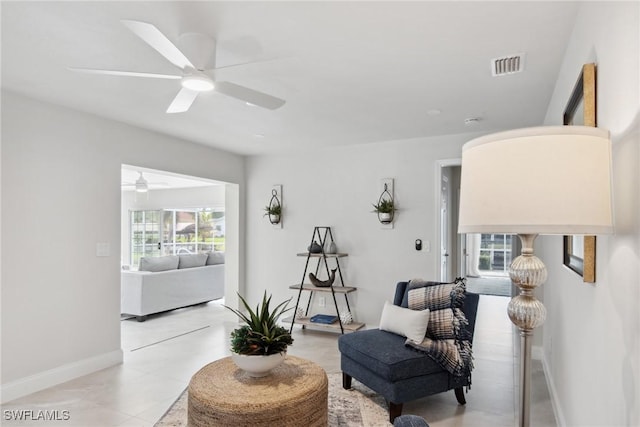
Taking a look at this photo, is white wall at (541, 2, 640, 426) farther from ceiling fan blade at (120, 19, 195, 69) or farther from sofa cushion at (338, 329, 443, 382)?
ceiling fan blade at (120, 19, 195, 69)

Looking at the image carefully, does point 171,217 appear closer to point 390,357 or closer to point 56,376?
point 56,376

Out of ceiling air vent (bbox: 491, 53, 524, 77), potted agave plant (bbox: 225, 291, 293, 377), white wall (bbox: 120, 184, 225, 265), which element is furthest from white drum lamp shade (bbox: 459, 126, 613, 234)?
white wall (bbox: 120, 184, 225, 265)

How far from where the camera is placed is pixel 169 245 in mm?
10016

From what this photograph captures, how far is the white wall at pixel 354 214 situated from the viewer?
189 inches

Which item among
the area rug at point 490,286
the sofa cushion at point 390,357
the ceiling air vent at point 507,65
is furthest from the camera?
the area rug at point 490,286

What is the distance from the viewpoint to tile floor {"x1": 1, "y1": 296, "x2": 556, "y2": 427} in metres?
2.81

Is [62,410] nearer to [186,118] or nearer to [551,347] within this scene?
[186,118]

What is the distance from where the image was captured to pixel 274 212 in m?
5.60

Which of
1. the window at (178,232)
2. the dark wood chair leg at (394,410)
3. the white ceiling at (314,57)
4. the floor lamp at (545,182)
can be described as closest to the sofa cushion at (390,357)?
the dark wood chair leg at (394,410)

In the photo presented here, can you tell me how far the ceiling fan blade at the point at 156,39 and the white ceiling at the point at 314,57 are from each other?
197mm

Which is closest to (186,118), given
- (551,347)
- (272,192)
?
(272,192)

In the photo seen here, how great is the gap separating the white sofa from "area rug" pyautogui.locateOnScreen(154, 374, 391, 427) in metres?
2.99

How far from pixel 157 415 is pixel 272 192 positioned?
11.2 feet

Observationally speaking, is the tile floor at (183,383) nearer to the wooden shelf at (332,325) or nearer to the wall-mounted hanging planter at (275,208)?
the wooden shelf at (332,325)
